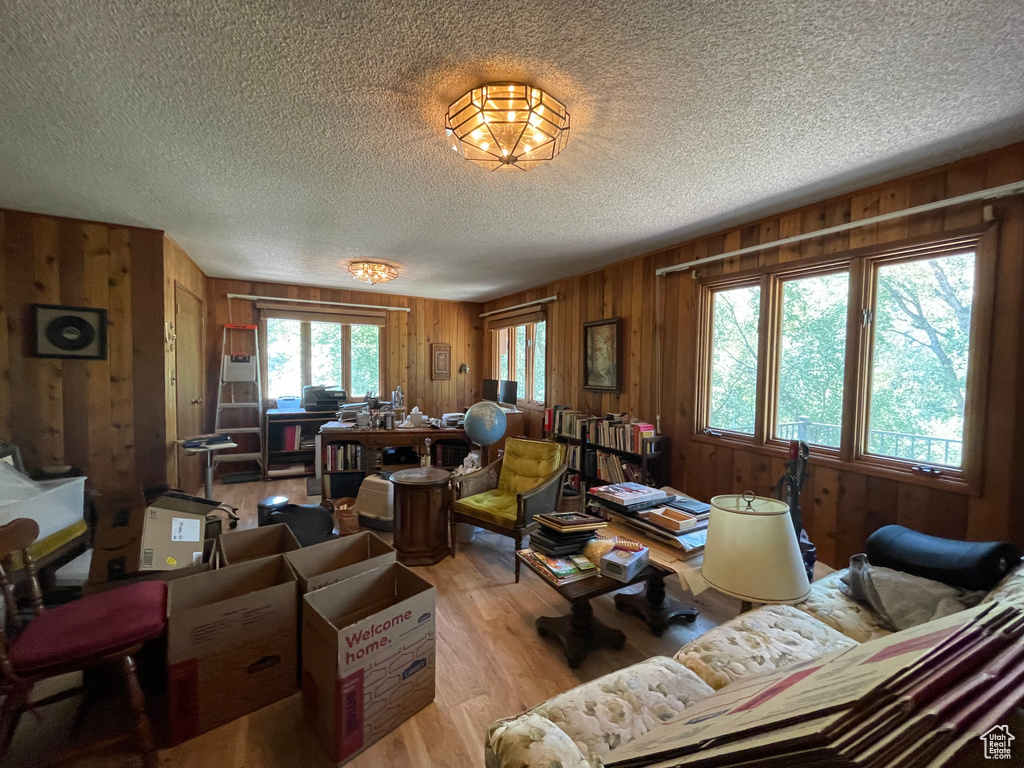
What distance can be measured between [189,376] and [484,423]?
3010 millimetres

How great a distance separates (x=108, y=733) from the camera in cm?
145

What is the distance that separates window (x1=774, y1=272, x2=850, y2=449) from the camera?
2.38 metres

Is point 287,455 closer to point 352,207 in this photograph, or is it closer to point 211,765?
point 352,207

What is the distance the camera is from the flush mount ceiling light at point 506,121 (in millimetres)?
1423

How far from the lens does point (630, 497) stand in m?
2.22

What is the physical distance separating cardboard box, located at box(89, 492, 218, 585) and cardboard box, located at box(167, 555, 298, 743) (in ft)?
1.49

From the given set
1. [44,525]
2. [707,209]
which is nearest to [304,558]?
[44,525]

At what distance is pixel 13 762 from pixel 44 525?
147 cm

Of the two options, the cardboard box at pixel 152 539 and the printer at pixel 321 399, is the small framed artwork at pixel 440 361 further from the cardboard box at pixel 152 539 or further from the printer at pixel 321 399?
the cardboard box at pixel 152 539

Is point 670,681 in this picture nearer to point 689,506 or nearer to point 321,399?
point 689,506

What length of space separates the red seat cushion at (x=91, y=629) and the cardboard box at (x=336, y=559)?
458 mm

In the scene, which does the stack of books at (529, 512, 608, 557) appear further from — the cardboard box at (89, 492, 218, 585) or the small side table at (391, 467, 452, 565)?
the cardboard box at (89, 492, 218, 585)

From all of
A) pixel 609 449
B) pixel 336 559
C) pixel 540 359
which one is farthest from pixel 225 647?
pixel 540 359

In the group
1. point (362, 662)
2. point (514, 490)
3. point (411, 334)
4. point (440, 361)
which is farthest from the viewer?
point (440, 361)
